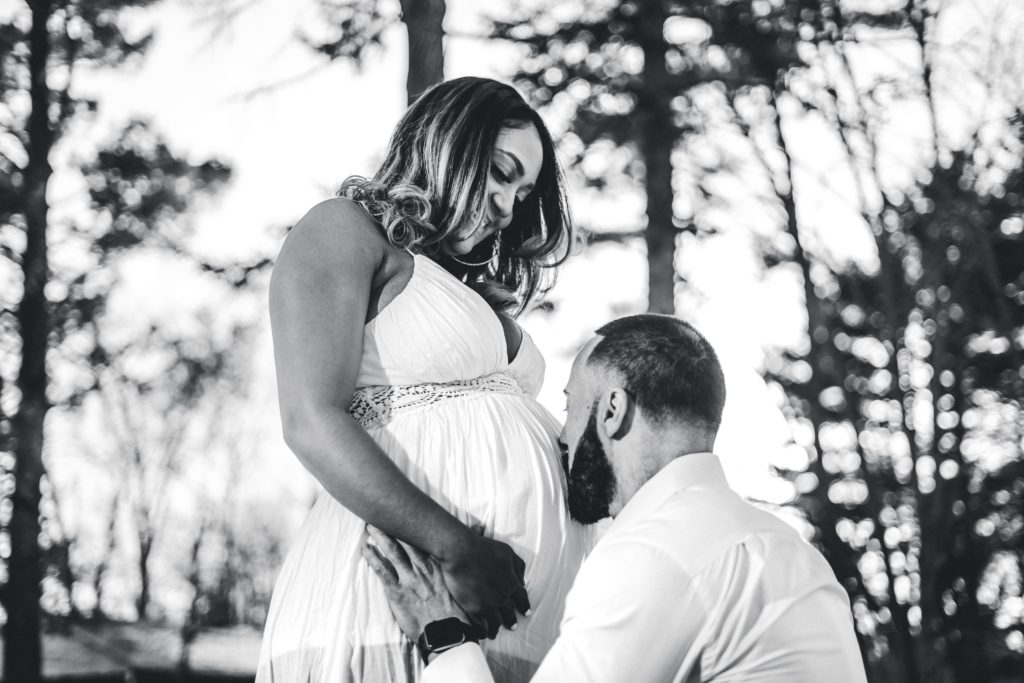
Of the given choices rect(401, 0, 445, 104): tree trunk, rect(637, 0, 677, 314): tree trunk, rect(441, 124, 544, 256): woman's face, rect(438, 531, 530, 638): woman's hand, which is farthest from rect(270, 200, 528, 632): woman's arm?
rect(637, 0, 677, 314): tree trunk

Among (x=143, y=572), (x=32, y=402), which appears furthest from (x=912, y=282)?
(x=143, y=572)

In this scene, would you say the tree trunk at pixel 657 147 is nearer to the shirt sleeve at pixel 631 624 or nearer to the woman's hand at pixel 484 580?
the woman's hand at pixel 484 580

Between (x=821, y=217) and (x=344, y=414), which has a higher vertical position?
(x=821, y=217)

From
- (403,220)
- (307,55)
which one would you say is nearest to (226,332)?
(307,55)

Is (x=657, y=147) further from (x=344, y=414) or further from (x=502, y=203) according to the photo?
(x=344, y=414)

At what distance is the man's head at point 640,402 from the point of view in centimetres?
213

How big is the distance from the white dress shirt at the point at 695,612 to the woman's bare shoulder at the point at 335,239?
798 millimetres

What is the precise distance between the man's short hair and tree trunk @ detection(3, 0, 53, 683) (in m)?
13.2

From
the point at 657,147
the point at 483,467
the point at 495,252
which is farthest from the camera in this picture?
the point at 657,147

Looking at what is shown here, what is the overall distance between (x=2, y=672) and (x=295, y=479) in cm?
1977

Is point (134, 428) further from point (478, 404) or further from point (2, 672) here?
point (478, 404)

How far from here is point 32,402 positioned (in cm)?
1406

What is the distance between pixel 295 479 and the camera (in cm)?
3347

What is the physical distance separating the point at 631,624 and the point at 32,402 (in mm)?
13924
